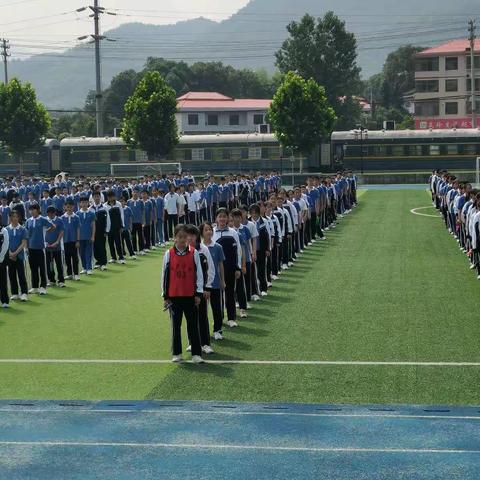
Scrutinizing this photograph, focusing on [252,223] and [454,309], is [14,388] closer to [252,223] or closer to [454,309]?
[252,223]

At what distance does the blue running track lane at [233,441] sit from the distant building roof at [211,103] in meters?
108

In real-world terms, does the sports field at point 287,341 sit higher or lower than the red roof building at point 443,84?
lower

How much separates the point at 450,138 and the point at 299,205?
41560 millimetres

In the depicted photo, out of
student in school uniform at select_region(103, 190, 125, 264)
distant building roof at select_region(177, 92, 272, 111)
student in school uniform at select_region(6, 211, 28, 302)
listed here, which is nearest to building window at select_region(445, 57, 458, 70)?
distant building roof at select_region(177, 92, 272, 111)

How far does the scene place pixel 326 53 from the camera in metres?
103

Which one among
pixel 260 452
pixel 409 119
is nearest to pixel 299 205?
pixel 260 452

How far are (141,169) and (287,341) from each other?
165 feet

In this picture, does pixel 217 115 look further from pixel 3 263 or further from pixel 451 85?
pixel 3 263

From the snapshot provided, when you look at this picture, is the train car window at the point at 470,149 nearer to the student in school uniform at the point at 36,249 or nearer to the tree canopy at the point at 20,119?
the tree canopy at the point at 20,119

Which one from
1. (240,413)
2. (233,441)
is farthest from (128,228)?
(233,441)

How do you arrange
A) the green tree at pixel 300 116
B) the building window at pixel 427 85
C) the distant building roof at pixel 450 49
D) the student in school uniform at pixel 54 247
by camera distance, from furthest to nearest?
the building window at pixel 427 85 → the distant building roof at pixel 450 49 → the green tree at pixel 300 116 → the student in school uniform at pixel 54 247

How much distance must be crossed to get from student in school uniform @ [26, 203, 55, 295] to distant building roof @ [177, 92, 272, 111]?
97998 millimetres

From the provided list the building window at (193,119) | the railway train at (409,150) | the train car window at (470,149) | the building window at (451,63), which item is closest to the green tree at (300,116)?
the railway train at (409,150)

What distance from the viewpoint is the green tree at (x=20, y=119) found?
66438 millimetres
